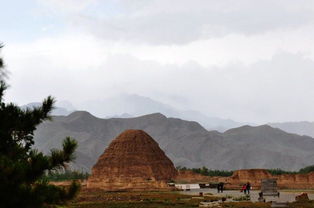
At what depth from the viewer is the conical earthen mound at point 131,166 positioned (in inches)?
4695

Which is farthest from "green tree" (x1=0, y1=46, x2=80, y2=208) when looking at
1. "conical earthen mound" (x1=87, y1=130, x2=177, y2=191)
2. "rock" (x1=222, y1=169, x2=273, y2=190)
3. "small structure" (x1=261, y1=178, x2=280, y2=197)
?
"rock" (x1=222, y1=169, x2=273, y2=190)

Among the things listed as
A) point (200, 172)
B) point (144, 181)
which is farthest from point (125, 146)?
point (200, 172)

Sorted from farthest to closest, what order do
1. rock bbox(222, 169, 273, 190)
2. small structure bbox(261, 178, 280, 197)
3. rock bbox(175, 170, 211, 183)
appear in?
rock bbox(175, 170, 211, 183) → rock bbox(222, 169, 273, 190) → small structure bbox(261, 178, 280, 197)

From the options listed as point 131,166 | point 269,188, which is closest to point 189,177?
point 131,166

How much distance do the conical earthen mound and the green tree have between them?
9835 cm

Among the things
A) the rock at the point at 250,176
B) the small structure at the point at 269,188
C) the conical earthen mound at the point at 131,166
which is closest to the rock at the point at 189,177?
the conical earthen mound at the point at 131,166

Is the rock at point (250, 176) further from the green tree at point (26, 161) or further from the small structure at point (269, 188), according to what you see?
the green tree at point (26, 161)

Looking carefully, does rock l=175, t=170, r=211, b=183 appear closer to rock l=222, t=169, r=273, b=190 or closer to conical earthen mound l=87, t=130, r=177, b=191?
conical earthen mound l=87, t=130, r=177, b=191

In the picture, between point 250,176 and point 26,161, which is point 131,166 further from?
point 26,161

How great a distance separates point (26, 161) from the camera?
14484 mm

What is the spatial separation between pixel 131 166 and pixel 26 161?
109 m

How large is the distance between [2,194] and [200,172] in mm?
129932

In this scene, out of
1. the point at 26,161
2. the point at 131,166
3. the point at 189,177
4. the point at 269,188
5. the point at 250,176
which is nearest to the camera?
the point at 26,161

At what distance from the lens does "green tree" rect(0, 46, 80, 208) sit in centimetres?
1312
